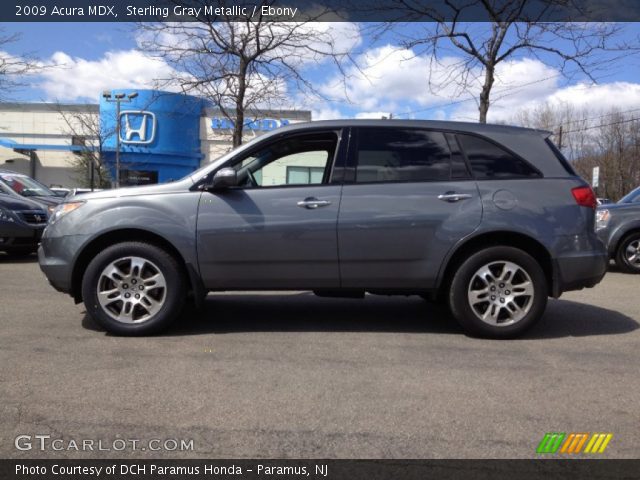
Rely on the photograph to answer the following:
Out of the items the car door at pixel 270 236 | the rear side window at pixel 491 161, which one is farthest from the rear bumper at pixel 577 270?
the car door at pixel 270 236

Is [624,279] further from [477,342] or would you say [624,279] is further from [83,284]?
[83,284]

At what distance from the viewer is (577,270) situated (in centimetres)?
477

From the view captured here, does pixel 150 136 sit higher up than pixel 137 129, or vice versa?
pixel 137 129

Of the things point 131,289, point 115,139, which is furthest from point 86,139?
point 131,289

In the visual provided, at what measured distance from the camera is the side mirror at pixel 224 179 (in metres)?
4.61

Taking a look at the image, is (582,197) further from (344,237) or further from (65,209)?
(65,209)

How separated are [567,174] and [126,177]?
33.5 m

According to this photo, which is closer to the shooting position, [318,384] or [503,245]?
[318,384]

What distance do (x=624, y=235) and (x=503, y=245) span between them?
18.8 feet

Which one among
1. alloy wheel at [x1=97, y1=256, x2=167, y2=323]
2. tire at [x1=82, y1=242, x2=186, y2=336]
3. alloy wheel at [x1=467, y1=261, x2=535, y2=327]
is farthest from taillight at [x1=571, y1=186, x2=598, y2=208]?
alloy wheel at [x1=97, y1=256, x2=167, y2=323]

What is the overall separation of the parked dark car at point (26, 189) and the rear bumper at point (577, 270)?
9.22 metres

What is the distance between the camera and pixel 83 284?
4691 millimetres
